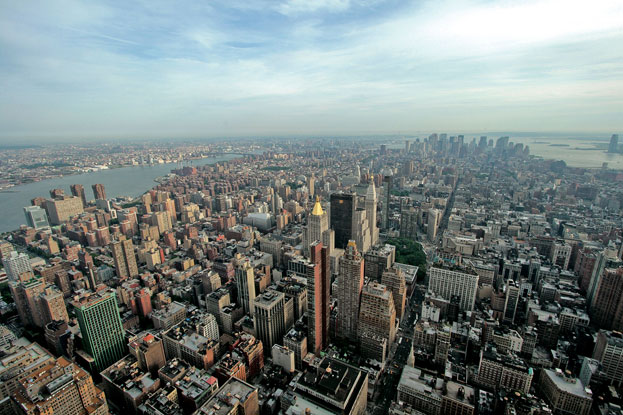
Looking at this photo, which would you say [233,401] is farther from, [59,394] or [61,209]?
[61,209]

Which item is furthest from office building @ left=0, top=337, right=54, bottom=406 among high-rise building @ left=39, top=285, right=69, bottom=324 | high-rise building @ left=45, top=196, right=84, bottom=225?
high-rise building @ left=45, top=196, right=84, bottom=225

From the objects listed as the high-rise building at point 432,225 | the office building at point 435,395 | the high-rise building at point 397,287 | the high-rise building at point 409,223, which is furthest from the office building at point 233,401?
the high-rise building at point 432,225

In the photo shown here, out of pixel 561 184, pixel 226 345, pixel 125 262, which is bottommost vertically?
pixel 226 345

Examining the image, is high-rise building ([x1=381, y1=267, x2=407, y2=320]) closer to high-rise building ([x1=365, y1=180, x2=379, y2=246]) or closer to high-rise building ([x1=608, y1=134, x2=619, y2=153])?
high-rise building ([x1=365, y1=180, x2=379, y2=246])

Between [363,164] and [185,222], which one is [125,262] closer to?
[185,222]

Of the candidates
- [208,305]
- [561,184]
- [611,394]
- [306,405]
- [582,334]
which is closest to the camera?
[306,405]

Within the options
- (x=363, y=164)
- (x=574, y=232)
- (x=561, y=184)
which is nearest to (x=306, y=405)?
(x=574, y=232)
